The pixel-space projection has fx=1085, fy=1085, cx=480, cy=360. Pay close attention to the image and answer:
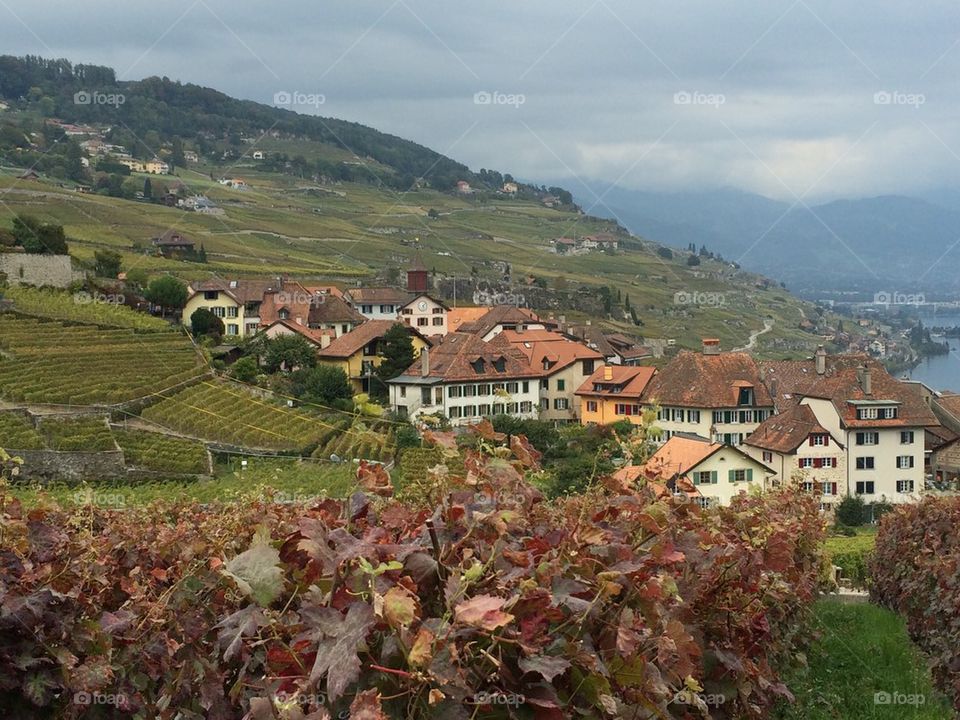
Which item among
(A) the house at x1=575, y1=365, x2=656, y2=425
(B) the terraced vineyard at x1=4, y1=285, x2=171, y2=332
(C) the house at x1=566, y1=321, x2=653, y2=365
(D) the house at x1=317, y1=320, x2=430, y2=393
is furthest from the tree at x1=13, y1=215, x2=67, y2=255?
(C) the house at x1=566, y1=321, x2=653, y2=365

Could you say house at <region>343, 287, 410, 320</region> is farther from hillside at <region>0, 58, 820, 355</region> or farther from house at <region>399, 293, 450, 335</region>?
hillside at <region>0, 58, 820, 355</region>

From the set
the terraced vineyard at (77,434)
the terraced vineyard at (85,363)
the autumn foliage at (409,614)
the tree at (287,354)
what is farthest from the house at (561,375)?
the autumn foliage at (409,614)

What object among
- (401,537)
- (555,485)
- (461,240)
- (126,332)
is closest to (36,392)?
(126,332)

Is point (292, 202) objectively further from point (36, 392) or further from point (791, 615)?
point (791, 615)

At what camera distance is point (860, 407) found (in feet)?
156

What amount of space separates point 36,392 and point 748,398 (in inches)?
1256

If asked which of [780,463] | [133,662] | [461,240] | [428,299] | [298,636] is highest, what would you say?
[461,240]

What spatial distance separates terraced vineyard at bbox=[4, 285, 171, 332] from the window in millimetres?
31587

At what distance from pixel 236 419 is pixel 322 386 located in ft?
24.2

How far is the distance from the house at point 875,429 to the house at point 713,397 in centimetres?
366

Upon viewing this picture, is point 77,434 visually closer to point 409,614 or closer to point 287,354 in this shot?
point 287,354

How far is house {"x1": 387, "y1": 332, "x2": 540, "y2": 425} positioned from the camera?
5550 cm

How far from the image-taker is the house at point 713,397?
51.7m

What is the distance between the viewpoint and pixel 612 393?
59.0 metres
